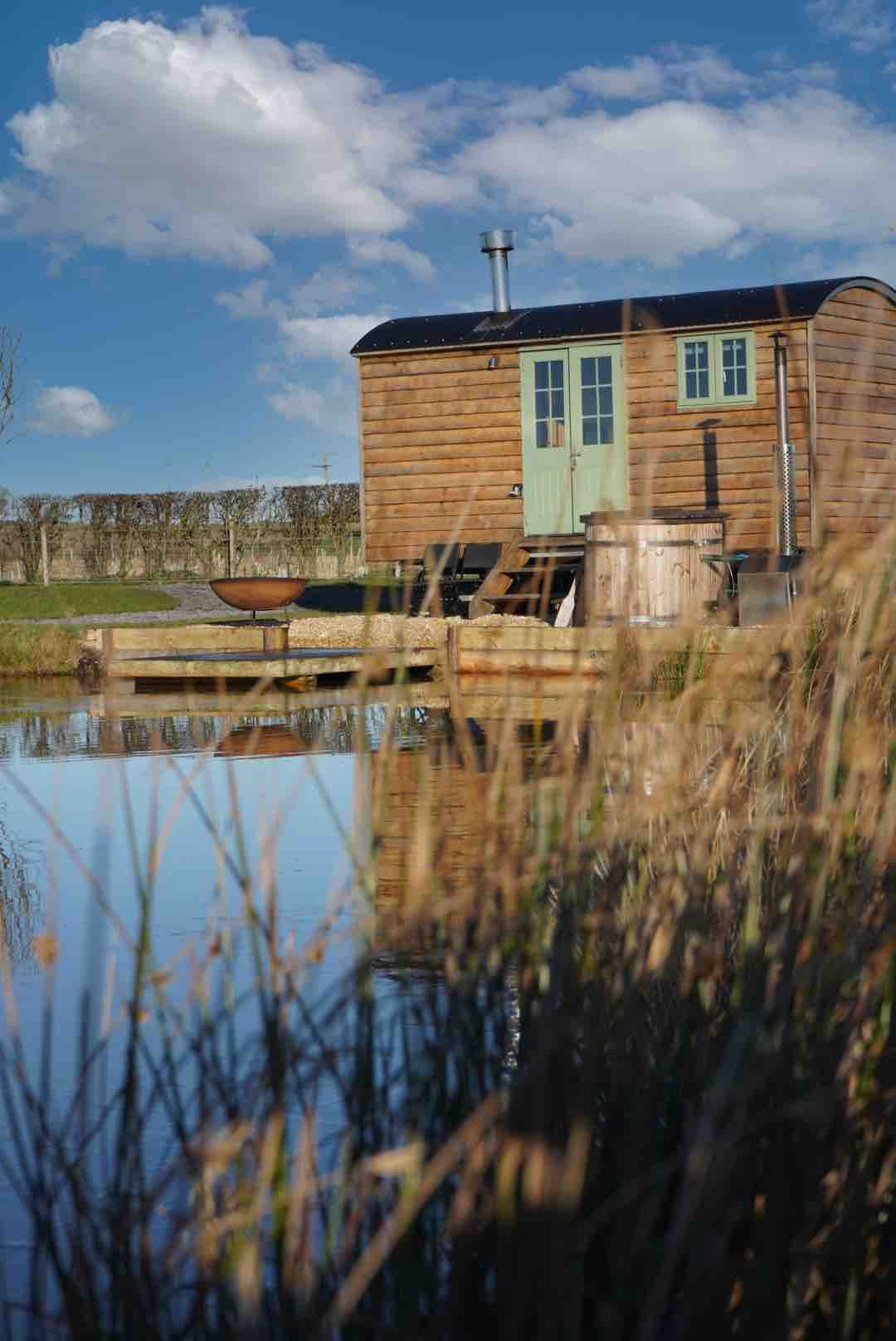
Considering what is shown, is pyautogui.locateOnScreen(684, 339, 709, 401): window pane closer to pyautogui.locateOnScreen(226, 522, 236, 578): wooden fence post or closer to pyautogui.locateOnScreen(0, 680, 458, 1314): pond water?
pyautogui.locateOnScreen(0, 680, 458, 1314): pond water

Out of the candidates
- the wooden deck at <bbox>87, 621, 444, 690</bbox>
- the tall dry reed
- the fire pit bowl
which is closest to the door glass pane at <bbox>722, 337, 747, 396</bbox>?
the wooden deck at <bbox>87, 621, 444, 690</bbox>

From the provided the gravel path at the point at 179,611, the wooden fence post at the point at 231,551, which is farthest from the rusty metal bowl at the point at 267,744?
the wooden fence post at the point at 231,551

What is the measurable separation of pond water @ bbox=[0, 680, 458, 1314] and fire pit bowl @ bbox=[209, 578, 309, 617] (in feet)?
6.68

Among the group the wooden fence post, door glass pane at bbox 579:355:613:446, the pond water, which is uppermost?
door glass pane at bbox 579:355:613:446

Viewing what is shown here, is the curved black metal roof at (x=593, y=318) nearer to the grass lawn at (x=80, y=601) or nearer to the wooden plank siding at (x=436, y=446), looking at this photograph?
the wooden plank siding at (x=436, y=446)

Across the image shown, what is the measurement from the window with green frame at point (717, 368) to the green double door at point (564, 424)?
696 mm

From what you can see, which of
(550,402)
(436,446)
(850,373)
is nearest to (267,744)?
(550,402)

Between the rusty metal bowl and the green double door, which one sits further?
the green double door

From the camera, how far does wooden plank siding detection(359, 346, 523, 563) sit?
53.5 feet

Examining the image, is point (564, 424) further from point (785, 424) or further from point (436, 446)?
point (785, 424)

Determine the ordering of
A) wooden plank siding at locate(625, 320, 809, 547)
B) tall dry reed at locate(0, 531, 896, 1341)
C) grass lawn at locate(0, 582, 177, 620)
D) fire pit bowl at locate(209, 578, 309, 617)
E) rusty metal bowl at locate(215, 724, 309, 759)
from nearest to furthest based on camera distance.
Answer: tall dry reed at locate(0, 531, 896, 1341), rusty metal bowl at locate(215, 724, 309, 759), fire pit bowl at locate(209, 578, 309, 617), wooden plank siding at locate(625, 320, 809, 547), grass lawn at locate(0, 582, 177, 620)

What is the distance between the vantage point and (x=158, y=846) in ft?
7.42

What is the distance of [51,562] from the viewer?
85.4 feet

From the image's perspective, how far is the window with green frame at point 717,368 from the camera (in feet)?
50.9
